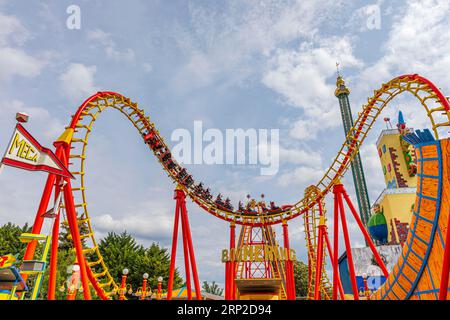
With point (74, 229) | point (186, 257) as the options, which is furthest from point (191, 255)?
point (74, 229)

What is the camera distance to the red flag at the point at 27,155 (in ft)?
18.7

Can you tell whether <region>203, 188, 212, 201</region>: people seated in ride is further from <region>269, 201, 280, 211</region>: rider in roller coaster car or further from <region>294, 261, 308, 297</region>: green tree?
<region>294, 261, 308, 297</region>: green tree

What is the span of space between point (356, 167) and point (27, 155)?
38.0 metres

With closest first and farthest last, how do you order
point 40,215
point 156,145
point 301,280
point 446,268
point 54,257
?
1. point 446,268
2. point 40,215
3. point 54,257
4. point 156,145
5. point 301,280

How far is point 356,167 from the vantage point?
37844mm

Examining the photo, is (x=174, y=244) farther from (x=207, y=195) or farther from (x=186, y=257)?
(x=207, y=195)

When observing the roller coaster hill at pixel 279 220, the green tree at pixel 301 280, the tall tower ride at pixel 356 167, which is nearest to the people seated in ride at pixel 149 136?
the roller coaster hill at pixel 279 220

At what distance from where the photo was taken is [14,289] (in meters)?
6.00

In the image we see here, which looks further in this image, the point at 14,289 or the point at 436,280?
the point at 14,289

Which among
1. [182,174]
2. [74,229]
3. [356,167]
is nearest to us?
[74,229]

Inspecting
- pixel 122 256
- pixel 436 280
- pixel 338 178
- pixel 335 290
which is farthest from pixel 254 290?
pixel 122 256

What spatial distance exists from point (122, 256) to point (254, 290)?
61.5 ft
